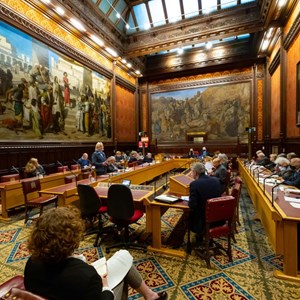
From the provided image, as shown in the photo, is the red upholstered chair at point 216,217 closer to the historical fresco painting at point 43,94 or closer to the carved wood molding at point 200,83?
the historical fresco painting at point 43,94

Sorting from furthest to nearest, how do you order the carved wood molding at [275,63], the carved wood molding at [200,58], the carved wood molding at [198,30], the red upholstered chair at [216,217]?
the carved wood molding at [200,58]
the carved wood molding at [198,30]
the carved wood molding at [275,63]
the red upholstered chair at [216,217]

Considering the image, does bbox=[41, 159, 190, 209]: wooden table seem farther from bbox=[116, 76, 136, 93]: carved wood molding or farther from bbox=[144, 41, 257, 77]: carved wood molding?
bbox=[144, 41, 257, 77]: carved wood molding

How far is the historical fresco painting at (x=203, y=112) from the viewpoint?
12.8 m

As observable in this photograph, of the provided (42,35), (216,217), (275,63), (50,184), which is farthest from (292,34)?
(50,184)

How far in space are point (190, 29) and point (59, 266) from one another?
11.6m

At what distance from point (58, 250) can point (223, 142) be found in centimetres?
1291

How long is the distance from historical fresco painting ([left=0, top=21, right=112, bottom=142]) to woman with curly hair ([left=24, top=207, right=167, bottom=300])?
6272 millimetres

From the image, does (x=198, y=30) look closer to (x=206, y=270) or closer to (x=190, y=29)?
(x=190, y=29)

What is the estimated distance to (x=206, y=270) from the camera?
2.76 metres

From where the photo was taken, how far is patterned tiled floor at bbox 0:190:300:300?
2.34 metres

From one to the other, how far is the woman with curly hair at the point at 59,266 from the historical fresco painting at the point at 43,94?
6272mm

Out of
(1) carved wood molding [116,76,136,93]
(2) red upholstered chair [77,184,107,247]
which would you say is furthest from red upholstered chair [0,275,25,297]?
(1) carved wood molding [116,76,136,93]

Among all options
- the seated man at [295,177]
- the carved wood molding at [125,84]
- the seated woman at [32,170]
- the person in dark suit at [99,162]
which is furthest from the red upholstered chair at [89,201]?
the carved wood molding at [125,84]

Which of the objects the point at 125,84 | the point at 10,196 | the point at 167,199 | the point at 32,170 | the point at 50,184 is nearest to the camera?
the point at 167,199
